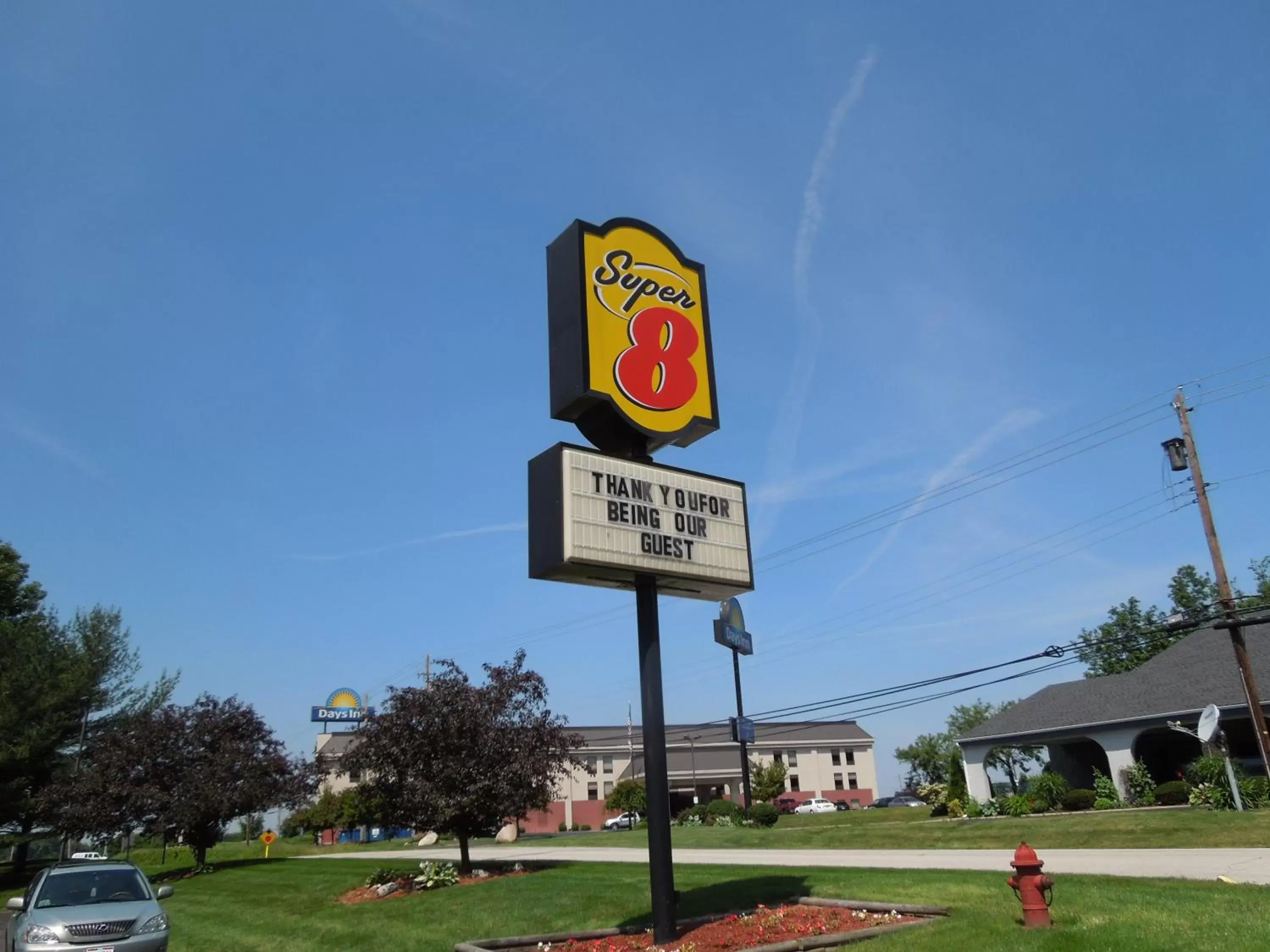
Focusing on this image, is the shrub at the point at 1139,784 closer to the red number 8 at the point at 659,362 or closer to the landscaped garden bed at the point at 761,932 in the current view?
the landscaped garden bed at the point at 761,932

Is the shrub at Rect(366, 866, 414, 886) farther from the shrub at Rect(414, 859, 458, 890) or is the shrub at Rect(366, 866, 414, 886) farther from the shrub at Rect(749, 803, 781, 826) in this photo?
the shrub at Rect(749, 803, 781, 826)

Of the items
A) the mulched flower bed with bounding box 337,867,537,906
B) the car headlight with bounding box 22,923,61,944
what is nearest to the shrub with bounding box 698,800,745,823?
the mulched flower bed with bounding box 337,867,537,906

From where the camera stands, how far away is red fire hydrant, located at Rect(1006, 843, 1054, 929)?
9688 millimetres

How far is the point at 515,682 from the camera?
2333 cm

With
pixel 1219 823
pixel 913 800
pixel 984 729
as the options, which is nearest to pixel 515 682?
pixel 1219 823

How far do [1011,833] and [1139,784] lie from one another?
10.8 meters

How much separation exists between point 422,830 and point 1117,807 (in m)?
24.4

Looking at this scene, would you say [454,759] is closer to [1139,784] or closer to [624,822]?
[1139,784]

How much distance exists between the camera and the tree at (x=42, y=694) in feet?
123

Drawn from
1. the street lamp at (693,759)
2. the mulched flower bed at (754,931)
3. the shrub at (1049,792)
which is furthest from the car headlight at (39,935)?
the street lamp at (693,759)

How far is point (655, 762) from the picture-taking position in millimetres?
11234

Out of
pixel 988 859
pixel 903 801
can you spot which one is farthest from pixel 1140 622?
pixel 988 859

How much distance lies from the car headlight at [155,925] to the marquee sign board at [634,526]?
748 centimetres

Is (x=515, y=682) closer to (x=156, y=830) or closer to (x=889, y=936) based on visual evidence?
(x=889, y=936)
